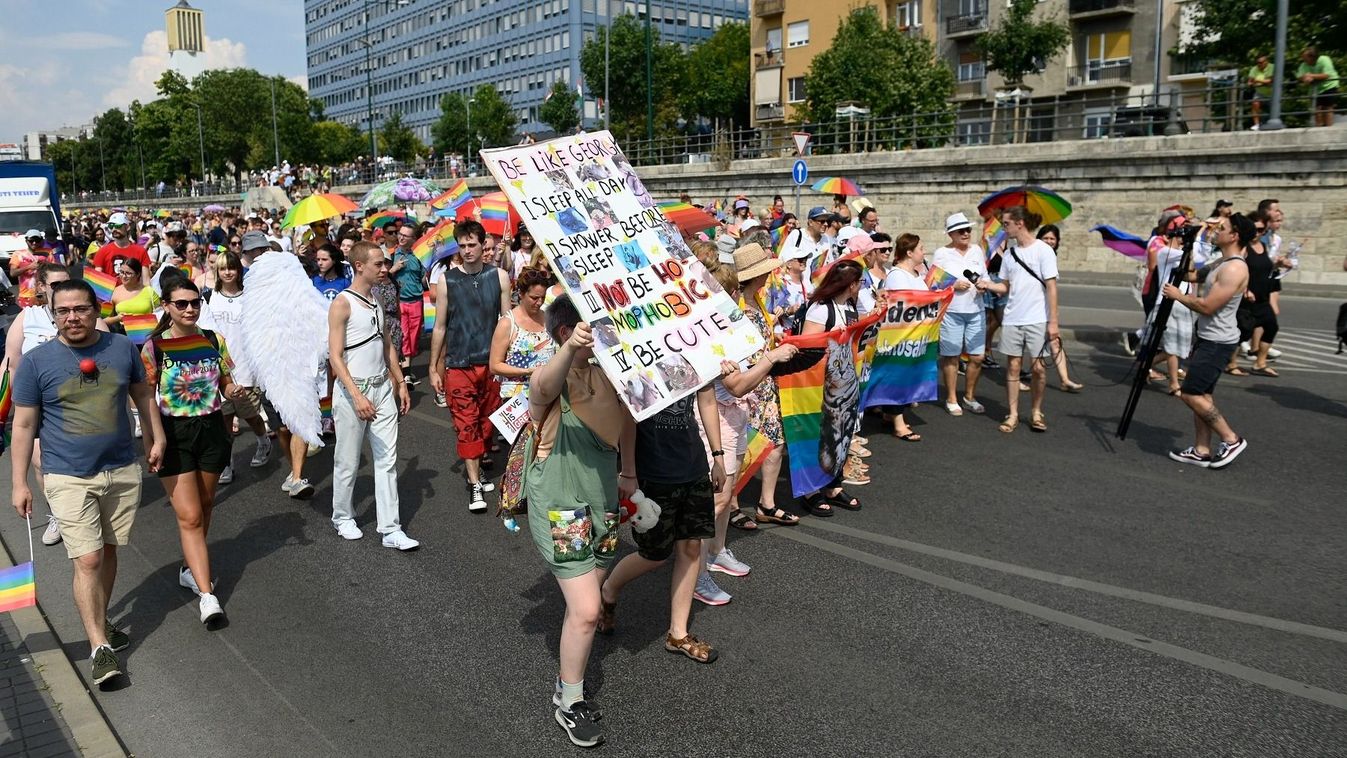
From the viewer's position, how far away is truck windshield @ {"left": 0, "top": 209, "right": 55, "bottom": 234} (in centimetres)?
2484

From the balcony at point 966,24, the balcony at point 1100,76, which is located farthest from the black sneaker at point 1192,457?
the balcony at point 966,24

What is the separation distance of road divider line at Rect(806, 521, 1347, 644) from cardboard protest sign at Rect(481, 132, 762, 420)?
2.62 m

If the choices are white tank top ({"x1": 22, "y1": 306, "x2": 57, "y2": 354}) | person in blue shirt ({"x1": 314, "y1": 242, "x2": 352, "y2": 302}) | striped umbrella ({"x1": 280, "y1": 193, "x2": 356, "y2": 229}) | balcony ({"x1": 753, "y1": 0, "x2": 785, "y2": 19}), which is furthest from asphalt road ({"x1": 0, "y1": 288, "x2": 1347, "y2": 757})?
balcony ({"x1": 753, "y1": 0, "x2": 785, "y2": 19})

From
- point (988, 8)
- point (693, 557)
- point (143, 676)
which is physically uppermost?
point (988, 8)

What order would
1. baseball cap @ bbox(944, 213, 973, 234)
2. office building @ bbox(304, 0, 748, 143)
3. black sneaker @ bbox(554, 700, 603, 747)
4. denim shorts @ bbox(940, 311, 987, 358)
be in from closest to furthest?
black sneaker @ bbox(554, 700, 603, 747) → baseball cap @ bbox(944, 213, 973, 234) → denim shorts @ bbox(940, 311, 987, 358) → office building @ bbox(304, 0, 748, 143)

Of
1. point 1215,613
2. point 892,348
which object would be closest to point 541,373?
point 1215,613

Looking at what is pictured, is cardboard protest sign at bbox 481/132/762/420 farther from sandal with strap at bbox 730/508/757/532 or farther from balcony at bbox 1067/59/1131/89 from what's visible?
balcony at bbox 1067/59/1131/89

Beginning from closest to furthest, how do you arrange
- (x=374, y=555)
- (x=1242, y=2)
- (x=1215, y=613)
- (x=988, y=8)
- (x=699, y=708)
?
(x=699, y=708) < (x=1215, y=613) < (x=374, y=555) < (x=1242, y=2) < (x=988, y=8)

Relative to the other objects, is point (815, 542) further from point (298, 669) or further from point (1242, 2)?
point (1242, 2)

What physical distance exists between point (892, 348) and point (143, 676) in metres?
6.28

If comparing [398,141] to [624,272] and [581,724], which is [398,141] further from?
[581,724]

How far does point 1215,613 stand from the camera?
5090mm

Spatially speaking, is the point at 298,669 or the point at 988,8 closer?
the point at 298,669

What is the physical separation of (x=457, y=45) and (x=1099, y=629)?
11336 centimetres
